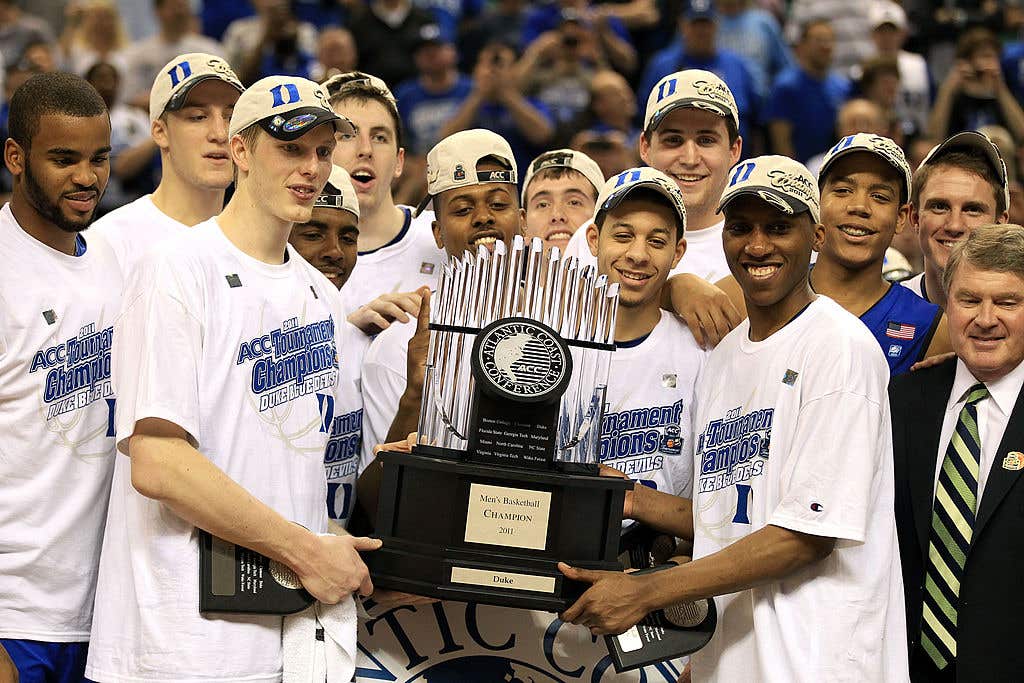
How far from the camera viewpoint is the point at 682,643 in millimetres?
4125

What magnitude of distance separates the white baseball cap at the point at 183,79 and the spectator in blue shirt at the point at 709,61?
19.5ft

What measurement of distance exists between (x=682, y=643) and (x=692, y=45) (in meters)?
7.44

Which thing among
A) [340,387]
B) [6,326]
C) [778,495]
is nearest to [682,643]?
[778,495]

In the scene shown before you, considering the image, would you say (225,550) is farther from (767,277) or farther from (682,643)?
(767,277)

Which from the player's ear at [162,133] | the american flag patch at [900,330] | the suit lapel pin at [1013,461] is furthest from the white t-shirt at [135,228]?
the suit lapel pin at [1013,461]

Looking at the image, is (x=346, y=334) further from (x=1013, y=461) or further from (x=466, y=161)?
(x=1013, y=461)

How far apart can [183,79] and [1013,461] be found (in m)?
3.25

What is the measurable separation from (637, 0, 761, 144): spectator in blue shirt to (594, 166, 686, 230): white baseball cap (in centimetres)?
613

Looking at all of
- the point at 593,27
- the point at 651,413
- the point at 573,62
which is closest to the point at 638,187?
the point at 651,413

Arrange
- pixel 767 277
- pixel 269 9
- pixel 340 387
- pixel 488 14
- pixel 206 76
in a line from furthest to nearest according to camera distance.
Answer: pixel 488 14
pixel 269 9
pixel 206 76
pixel 340 387
pixel 767 277

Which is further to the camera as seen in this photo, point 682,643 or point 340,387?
point 340,387

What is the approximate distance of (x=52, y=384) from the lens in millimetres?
4316

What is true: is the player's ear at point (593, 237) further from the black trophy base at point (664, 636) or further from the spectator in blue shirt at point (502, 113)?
the spectator in blue shirt at point (502, 113)

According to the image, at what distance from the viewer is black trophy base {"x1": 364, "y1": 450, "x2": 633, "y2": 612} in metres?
3.90
